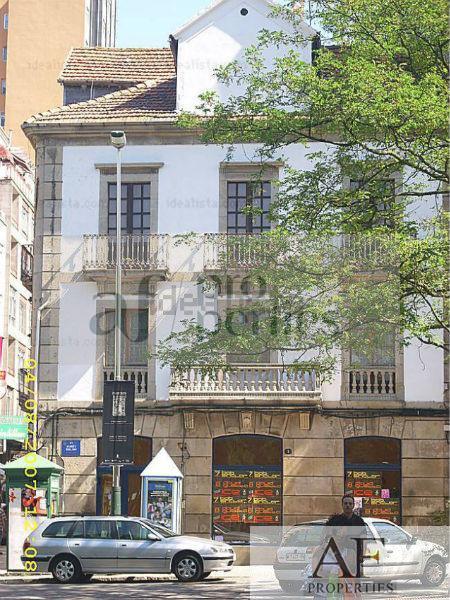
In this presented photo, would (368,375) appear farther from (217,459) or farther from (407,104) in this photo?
(407,104)

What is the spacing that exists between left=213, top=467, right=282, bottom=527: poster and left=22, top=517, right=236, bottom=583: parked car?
749 cm

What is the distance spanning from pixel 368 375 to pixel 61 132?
11.3m

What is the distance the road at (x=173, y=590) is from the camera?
22.6 metres

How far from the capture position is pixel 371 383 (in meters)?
35.0

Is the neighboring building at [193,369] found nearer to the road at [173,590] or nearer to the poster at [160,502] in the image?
the poster at [160,502]

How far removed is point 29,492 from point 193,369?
262 inches

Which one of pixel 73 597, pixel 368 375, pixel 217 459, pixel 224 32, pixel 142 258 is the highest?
pixel 224 32

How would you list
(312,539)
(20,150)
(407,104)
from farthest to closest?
(20,150) < (312,539) < (407,104)

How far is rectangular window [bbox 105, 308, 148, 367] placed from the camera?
3591cm

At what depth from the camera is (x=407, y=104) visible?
21391mm

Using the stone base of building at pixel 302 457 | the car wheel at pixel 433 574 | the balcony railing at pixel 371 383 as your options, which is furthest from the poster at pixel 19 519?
the balcony railing at pixel 371 383

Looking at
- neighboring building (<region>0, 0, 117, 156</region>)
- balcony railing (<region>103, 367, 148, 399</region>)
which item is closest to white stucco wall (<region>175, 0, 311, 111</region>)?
A: balcony railing (<region>103, 367, 148, 399</region>)

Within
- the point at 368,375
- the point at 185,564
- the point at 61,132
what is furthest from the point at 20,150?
the point at 185,564

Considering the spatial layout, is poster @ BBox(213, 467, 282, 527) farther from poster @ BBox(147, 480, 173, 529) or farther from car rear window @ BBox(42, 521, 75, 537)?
car rear window @ BBox(42, 521, 75, 537)
